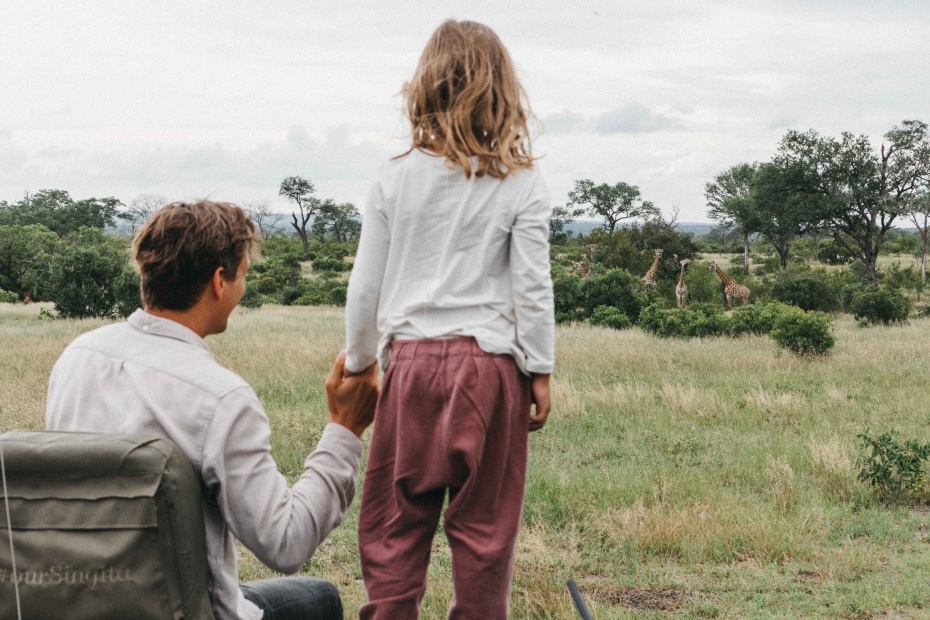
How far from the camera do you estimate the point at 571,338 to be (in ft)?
47.5

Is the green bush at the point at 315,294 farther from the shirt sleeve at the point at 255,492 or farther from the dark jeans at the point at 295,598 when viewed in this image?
the shirt sleeve at the point at 255,492

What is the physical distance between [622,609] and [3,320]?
19.5 m

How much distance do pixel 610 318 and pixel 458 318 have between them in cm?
1559

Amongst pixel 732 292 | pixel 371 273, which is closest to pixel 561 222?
pixel 732 292

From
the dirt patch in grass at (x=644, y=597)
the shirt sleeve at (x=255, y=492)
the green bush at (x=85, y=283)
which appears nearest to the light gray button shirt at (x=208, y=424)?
the shirt sleeve at (x=255, y=492)

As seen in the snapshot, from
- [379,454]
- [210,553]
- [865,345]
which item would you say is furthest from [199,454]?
[865,345]

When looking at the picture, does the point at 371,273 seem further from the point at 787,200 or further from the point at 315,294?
the point at 787,200

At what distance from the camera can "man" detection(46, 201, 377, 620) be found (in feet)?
5.68

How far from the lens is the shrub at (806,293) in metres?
24.5

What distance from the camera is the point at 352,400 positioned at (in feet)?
7.02

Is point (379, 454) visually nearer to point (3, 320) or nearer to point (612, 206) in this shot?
point (3, 320)

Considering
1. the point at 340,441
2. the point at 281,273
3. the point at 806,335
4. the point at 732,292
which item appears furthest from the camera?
the point at 281,273

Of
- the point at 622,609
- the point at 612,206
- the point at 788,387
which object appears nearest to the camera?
the point at 622,609

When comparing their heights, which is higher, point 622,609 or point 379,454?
point 379,454
